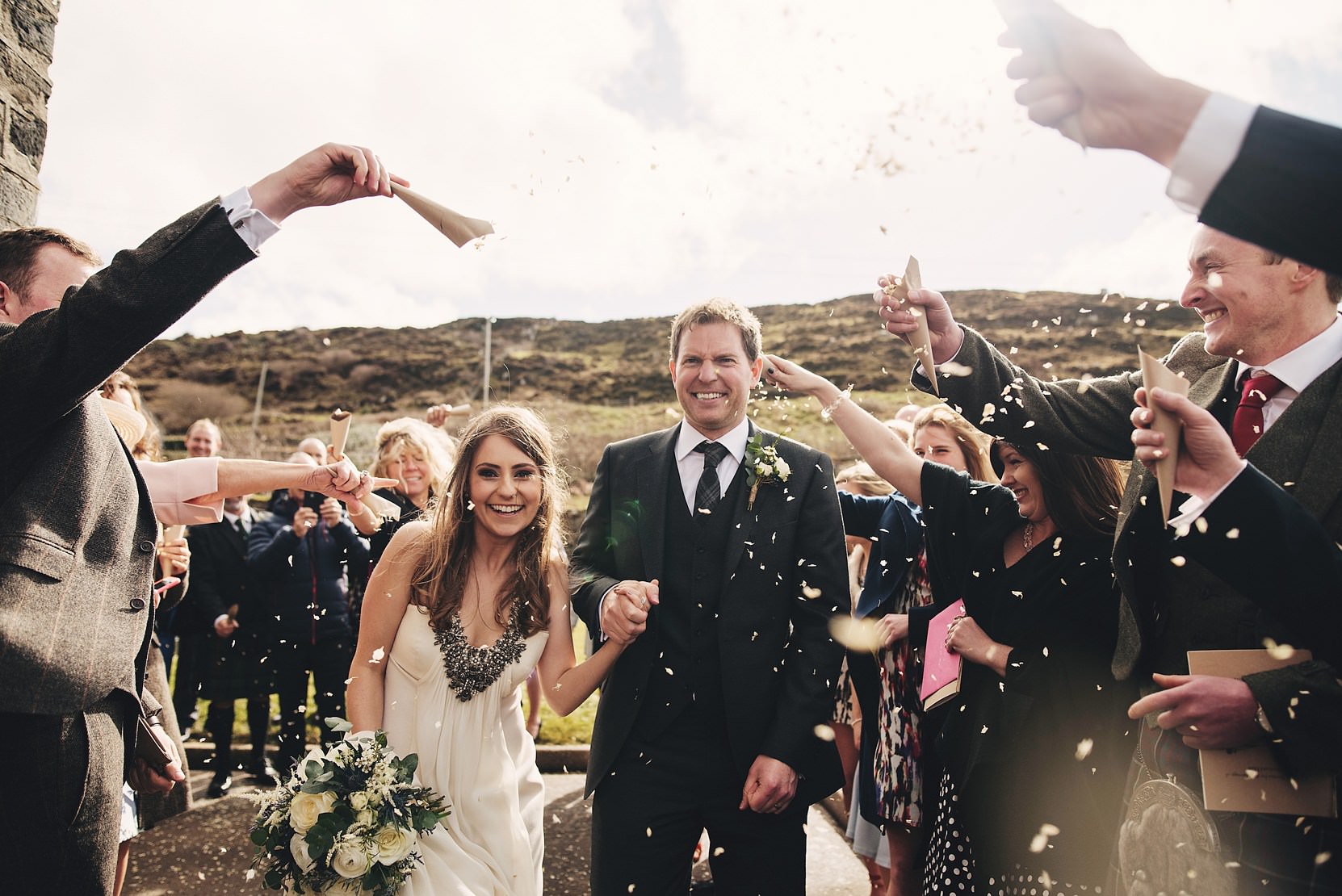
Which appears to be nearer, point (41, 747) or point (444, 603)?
point (41, 747)

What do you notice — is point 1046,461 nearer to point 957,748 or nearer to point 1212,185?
point 957,748

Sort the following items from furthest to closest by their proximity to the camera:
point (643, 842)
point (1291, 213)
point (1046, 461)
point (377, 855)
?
1. point (1046, 461)
2. point (643, 842)
3. point (377, 855)
4. point (1291, 213)

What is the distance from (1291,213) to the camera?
1.20 meters

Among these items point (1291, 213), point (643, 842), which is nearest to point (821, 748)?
point (643, 842)

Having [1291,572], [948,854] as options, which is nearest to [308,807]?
[948,854]

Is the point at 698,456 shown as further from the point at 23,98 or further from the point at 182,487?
the point at 23,98

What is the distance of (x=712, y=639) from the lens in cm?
294

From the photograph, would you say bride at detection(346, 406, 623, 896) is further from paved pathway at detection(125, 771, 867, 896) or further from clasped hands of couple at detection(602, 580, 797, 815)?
paved pathway at detection(125, 771, 867, 896)

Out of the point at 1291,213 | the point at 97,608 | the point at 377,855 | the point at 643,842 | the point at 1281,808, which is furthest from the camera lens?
the point at 643,842

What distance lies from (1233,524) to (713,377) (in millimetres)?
1878

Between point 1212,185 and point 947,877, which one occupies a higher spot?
point 1212,185

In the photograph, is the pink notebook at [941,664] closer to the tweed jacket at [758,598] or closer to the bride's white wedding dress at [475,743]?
the tweed jacket at [758,598]

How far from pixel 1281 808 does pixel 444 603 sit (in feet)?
8.63

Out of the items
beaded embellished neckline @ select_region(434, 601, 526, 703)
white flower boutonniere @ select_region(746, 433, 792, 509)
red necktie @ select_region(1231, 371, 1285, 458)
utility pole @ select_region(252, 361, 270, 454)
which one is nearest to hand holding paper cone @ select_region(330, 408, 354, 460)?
beaded embellished neckline @ select_region(434, 601, 526, 703)
